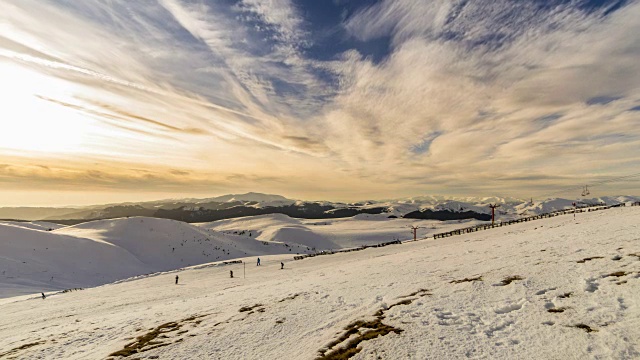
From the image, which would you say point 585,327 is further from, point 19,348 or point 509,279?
point 19,348

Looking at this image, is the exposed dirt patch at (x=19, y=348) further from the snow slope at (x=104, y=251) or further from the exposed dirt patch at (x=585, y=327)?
the snow slope at (x=104, y=251)

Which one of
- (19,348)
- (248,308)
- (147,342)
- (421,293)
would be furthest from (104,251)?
(421,293)

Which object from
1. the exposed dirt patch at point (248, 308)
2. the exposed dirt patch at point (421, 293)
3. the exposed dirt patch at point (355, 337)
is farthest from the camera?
the exposed dirt patch at point (248, 308)

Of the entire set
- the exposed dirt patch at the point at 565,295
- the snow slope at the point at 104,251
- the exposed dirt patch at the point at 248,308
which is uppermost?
the exposed dirt patch at the point at 565,295

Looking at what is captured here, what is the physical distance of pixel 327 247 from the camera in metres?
123

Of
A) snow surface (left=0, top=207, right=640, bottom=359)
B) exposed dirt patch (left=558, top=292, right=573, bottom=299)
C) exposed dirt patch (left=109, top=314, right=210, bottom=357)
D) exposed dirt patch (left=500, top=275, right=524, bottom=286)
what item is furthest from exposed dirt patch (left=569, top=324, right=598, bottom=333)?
exposed dirt patch (left=109, top=314, right=210, bottom=357)

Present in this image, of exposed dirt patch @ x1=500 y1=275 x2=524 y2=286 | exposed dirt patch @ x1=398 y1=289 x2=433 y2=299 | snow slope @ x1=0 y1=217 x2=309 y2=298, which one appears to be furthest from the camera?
snow slope @ x1=0 y1=217 x2=309 y2=298

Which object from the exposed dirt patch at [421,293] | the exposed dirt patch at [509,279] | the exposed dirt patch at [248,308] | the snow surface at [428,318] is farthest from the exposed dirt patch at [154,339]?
the exposed dirt patch at [509,279]

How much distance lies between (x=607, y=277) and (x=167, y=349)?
15891 millimetres

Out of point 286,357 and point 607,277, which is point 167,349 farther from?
point 607,277

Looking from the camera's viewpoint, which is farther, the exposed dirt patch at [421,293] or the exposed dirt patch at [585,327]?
the exposed dirt patch at [421,293]

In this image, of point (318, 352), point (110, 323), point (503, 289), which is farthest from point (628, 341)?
point (110, 323)

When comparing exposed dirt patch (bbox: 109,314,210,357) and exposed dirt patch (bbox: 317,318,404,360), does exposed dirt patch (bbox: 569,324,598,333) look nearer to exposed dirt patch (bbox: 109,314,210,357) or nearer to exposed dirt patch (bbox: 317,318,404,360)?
exposed dirt patch (bbox: 317,318,404,360)

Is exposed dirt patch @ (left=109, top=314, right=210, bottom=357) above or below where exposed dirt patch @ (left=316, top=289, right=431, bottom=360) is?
below
